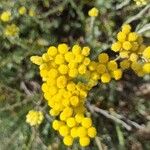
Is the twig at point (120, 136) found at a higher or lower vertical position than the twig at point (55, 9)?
lower

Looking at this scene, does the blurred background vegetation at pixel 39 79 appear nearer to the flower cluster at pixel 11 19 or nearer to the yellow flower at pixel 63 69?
the flower cluster at pixel 11 19

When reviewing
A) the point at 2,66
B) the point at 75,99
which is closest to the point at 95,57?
the point at 75,99

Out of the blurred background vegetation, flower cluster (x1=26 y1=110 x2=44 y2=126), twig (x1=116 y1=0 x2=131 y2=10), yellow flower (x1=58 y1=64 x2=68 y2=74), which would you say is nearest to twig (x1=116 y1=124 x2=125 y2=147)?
the blurred background vegetation

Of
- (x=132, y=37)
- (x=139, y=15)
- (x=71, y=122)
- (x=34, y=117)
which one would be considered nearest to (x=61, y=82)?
(x=71, y=122)

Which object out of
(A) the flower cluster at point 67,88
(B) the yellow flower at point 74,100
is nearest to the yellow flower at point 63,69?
(A) the flower cluster at point 67,88

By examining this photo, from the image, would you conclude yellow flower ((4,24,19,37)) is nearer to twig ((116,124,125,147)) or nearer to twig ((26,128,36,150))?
twig ((26,128,36,150))

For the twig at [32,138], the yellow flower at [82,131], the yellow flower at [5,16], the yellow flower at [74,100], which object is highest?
the yellow flower at [5,16]
